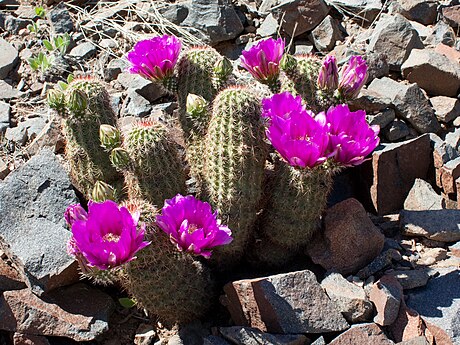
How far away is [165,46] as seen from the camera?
320 centimetres

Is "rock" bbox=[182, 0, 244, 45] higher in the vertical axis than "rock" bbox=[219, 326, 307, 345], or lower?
higher

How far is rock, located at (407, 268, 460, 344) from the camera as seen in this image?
277 cm

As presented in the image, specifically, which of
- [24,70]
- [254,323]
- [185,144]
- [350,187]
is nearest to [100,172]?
[185,144]

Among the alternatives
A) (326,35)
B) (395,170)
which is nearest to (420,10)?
(326,35)

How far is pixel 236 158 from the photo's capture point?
9.36ft

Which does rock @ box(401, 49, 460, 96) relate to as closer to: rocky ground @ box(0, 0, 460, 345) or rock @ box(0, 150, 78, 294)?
rocky ground @ box(0, 0, 460, 345)

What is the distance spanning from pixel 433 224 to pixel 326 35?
1.95 metres

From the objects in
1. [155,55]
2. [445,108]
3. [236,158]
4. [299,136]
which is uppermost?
[155,55]

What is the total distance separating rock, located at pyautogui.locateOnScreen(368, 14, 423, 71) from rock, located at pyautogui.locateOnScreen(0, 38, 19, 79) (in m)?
2.65

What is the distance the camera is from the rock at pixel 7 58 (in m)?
4.98

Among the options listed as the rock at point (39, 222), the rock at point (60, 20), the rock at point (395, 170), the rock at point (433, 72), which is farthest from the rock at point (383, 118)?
the rock at point (60, 20)

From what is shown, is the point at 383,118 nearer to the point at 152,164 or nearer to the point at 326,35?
the point at 326,35

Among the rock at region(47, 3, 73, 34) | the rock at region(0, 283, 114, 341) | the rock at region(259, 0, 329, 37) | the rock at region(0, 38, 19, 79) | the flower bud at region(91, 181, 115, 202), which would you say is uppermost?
the flower bud at region(91, 181, 115, 202)

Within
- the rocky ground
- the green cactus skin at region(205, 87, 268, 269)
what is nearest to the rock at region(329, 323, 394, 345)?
the rocky ground
